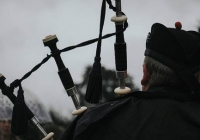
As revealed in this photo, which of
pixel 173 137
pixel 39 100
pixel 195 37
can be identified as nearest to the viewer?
pixel 173 137

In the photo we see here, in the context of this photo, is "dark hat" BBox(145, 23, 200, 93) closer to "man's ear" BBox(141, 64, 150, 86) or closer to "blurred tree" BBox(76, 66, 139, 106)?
Result: "man's ear" BBox(141, 64, 150, 86)

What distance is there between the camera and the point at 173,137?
4.97 m

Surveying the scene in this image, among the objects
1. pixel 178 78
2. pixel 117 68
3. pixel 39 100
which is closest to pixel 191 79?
pixel 178 78

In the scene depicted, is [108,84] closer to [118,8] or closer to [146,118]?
[118,8]

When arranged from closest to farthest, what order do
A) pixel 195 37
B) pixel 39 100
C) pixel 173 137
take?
1. pixel 173 137
2. pixel 195 37
3. pixel 39 100

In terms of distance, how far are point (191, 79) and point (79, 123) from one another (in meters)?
0.71

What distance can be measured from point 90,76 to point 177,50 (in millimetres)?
577

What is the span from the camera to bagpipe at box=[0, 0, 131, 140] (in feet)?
17.2

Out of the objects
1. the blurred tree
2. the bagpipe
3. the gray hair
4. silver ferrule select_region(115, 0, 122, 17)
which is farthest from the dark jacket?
the blurred tree

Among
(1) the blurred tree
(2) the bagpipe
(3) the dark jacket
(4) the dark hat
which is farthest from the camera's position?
(1) the blurred tree

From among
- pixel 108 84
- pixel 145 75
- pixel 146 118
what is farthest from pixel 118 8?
pixel 108 84

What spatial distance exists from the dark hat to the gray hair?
1.0 inches

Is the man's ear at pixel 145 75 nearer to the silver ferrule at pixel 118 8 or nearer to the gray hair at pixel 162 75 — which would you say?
the gray hair at pixel 162 75

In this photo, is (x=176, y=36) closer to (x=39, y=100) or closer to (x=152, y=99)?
(x=152, y=99)
